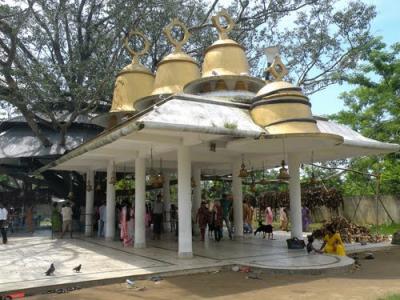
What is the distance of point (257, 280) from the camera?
30.2ft

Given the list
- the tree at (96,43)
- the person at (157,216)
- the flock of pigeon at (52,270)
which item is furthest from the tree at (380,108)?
the flock of pigeon at (52,270)

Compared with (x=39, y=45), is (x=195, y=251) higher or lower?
lower

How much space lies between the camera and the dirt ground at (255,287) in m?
7.82

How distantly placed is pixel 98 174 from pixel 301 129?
47.8 feet

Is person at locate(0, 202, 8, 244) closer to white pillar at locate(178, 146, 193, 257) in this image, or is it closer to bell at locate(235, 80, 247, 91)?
white pillar at locate(178, 146, 193, 257)

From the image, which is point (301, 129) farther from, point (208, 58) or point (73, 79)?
point (73, 79)

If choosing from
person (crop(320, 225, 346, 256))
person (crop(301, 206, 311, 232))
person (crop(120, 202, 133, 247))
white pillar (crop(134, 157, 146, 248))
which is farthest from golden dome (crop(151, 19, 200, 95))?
person (crop(301, 206, 311, 232))

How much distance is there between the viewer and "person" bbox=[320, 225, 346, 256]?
38.8 feet

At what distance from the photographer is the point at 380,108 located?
76.8ft

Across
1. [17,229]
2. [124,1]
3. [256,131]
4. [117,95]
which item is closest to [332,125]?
[256,131]

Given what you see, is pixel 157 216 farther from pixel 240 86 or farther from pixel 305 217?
pixel 305 217

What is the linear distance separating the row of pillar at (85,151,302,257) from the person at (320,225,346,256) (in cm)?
225

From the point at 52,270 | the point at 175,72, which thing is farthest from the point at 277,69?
the point at 52,270

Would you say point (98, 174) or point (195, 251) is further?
point (98, 174)
